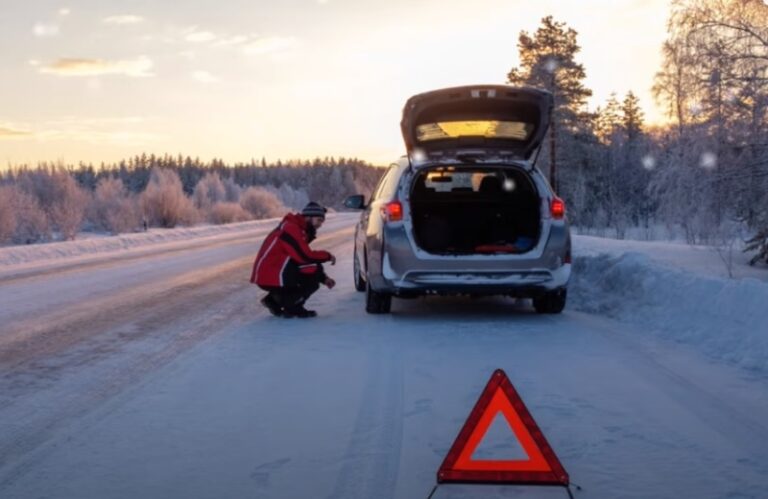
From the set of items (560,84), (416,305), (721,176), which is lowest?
(416,305)

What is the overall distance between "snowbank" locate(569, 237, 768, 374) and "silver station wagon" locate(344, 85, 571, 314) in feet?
3.12

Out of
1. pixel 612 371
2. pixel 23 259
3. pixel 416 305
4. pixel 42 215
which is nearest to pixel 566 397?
pixel 612 371

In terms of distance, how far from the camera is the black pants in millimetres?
8555

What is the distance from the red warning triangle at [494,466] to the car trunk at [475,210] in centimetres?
592

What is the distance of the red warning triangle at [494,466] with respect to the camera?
10.3 ft

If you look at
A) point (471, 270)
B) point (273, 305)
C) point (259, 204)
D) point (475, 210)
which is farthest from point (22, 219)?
point (259, 204)

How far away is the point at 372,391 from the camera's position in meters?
5.12

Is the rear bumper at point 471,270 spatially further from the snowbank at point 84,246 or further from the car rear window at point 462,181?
the snowbank at point 84,246

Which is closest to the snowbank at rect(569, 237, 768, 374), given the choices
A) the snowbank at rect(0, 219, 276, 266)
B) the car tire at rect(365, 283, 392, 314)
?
the car tire at rect(365, 283, 392, 314)

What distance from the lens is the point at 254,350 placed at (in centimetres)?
661

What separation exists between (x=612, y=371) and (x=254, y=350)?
308 cm

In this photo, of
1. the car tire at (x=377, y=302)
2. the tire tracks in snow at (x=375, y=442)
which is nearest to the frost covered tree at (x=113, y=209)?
the car tire at (x=377, y=302)

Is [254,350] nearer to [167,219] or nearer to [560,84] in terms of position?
[167,219]

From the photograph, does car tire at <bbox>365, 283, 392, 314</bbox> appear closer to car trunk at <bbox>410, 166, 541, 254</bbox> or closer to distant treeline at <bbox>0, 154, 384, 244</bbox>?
car trunk at <bbox>410, 166, 541, 254</bbox>
